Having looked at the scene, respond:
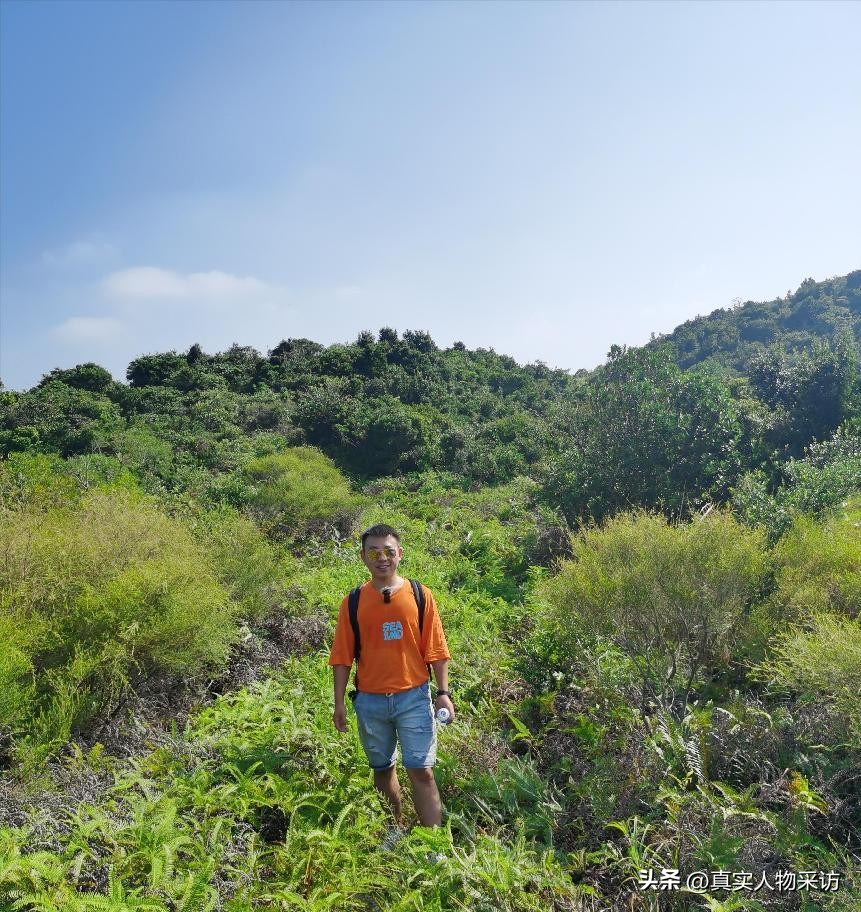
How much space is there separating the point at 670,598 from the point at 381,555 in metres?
2.24

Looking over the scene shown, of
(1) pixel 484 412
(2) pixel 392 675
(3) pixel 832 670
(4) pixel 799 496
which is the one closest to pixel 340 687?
(2) pixel 392 675

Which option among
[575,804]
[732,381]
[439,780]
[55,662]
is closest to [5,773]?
[55,662]

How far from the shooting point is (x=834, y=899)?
2.10 m

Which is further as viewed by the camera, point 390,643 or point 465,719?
point 465,719

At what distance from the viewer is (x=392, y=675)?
9.05 feet

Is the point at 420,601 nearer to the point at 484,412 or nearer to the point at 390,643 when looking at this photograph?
the point at 390,643

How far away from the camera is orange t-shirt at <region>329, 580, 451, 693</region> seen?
277cm

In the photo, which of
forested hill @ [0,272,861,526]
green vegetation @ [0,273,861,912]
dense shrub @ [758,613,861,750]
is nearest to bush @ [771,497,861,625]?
green vegetation @ [0,273,861,912]

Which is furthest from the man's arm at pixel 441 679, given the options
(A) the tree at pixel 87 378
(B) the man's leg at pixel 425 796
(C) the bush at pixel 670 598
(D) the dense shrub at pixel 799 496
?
(A) the tree at pixel 87 378

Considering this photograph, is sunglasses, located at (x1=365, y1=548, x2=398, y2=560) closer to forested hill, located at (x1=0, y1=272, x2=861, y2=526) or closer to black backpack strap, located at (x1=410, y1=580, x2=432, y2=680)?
black backpack strap, located at (x1=410, y1=580, x2=432, y2=680)

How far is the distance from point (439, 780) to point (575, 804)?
2.56ft

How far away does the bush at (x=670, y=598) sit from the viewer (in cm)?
386

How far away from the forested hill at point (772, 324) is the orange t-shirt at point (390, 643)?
34595 millimetres

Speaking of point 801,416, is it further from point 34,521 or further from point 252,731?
point 34,521
